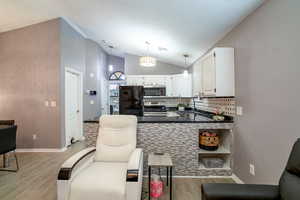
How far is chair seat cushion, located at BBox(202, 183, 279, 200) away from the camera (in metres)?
1.24

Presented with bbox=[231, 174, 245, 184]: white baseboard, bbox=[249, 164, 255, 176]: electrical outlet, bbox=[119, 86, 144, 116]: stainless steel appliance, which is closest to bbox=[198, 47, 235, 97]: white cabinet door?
bbox=[249, 164, 255, 176]: electrical outlet

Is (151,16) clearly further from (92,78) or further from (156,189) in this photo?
(92,78)

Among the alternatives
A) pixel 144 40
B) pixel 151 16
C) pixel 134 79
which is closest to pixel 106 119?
pixel 151 16

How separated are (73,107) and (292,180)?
16.6 feet

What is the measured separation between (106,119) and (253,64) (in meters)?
2.08

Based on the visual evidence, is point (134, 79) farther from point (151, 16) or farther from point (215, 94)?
point (215, 94)

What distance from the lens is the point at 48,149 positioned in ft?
13.8

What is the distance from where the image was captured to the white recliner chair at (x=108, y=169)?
1.63 meters

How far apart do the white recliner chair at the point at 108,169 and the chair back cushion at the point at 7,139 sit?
1677 millimetres

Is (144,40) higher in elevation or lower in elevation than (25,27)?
lower

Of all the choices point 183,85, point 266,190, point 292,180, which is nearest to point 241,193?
point 266,190

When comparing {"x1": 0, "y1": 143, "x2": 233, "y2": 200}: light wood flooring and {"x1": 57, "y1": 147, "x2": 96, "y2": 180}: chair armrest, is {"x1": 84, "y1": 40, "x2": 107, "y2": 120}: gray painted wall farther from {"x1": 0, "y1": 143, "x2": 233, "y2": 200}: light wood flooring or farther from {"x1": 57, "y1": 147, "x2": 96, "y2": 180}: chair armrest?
{"x1": 57, "y1": 147, "x2": 96, "y2": 180}: chair armrest

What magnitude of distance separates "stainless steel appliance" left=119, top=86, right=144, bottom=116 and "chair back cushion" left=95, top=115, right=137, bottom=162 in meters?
1.53

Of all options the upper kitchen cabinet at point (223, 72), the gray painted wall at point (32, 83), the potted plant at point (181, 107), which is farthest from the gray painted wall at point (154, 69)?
the upper kitchen cabinet at point (223, 72)
